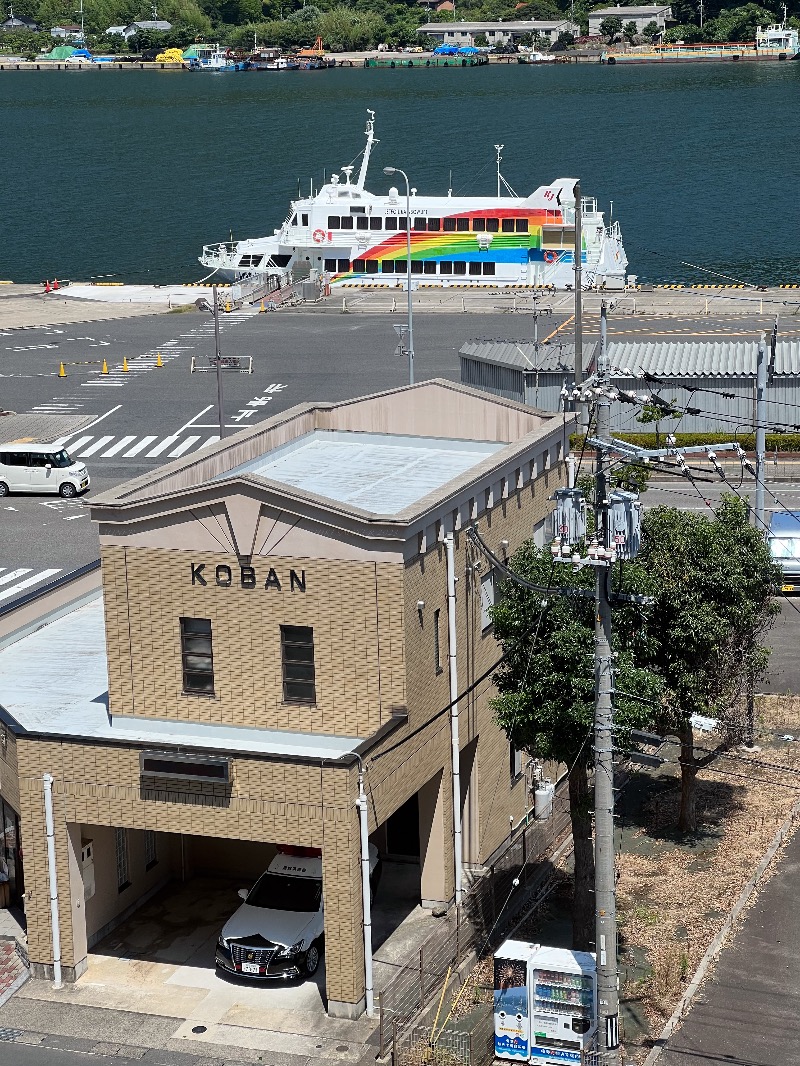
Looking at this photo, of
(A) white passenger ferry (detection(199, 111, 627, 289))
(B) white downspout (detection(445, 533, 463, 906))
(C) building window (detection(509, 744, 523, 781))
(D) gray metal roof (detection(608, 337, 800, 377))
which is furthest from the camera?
(A) white passenger ferry (detection(199, 111, 627, 289))

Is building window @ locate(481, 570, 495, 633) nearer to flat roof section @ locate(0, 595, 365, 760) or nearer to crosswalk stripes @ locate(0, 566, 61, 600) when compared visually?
flat roof section @ locate(0, 595, 365, 760)

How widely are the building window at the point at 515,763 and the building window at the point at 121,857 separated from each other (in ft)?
25.0

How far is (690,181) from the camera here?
171000 mm

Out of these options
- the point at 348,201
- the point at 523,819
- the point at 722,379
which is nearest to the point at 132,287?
the point at 348,201

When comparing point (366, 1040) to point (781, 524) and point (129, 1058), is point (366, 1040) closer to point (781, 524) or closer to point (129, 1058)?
point (129, 1058)

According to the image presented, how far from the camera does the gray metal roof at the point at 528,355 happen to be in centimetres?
6462

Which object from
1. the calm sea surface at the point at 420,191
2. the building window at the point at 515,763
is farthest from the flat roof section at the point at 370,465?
the calm sea surface at the point at 420,191

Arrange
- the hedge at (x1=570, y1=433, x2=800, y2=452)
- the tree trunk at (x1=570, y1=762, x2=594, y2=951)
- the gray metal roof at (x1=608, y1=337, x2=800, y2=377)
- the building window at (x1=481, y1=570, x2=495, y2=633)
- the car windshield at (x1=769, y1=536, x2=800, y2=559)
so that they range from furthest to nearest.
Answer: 1. the gray metal roof at (x1=608, y1=337, x2=800, y2=377)
2. the hedge at (x1=570, y1=433, x2=800, y2=452)
3. the car windshield at (x1=769, y1=536, x2=800, y2=559)
4. the building window at (x1=481, y1=570, x2=495, y2=633)
5. the tree trunk at (x1=570, y1=762, x2=594, y2=951)

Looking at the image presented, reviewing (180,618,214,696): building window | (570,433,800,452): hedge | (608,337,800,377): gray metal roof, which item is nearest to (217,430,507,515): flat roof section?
(180,618,214,696): building window

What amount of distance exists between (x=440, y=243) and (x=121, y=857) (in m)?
76.7

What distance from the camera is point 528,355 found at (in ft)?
216

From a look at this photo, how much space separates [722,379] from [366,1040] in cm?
4203

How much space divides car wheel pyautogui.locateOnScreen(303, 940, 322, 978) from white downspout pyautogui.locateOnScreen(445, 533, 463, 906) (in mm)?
3144

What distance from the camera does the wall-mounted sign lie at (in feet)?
88.4
